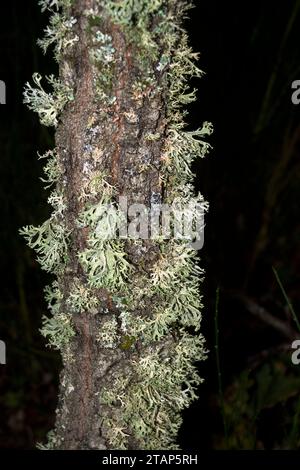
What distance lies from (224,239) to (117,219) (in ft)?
5.30

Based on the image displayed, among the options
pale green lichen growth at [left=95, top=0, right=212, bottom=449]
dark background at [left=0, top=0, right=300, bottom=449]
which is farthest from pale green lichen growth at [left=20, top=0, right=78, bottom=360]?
dark background at [left=0, top=0, right=300, bottom=449]

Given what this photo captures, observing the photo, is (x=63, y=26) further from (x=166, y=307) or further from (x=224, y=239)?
(x=224, y=239)

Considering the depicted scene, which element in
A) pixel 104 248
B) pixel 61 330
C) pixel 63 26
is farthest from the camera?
pixel 61 330

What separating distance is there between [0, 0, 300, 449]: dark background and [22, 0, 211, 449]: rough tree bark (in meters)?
0.61

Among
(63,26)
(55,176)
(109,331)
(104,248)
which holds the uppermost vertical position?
(63,26)

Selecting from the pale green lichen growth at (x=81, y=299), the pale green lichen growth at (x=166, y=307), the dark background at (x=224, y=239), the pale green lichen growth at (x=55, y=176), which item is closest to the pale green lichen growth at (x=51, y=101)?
the pale green lichen growth at (x=55, y=176)

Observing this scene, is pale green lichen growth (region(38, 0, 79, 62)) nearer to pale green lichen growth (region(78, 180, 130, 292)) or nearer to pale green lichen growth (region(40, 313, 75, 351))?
pale green lichen growth (region(78, 180, 130, 292))

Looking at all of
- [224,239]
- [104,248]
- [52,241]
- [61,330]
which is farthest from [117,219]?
[224,239]

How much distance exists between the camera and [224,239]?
2.42 m

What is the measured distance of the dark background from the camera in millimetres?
1763

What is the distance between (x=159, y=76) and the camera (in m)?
0.82
